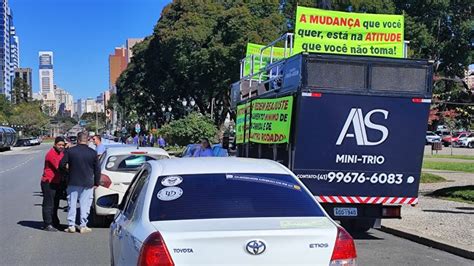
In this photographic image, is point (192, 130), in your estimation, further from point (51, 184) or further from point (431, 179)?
point (51, 184)

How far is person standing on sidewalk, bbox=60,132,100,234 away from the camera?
10398 mm

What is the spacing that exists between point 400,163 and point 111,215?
5560 mm

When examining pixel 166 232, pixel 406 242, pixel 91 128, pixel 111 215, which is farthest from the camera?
pixel 91 128

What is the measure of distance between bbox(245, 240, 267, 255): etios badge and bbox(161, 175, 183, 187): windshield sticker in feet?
3.32

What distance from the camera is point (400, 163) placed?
32.8 feet

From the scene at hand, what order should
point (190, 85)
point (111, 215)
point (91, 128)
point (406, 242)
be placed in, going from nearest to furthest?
1. point (406, 242)
2. point (111, 215)
3. point (190, 85)
4. point (91, 128)

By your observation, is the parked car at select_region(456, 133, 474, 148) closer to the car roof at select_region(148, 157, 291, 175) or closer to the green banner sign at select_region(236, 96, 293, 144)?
the green banner sign at select_region(236, 96, 293, 144)

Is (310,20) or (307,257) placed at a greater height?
(310,20)

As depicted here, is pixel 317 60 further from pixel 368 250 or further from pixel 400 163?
pixel 368 250

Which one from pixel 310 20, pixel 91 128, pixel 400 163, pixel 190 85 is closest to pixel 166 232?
pixel 400 163

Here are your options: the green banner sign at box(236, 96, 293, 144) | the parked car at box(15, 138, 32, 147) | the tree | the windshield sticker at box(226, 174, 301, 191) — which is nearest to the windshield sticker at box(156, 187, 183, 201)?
the windshield sticker at box(226, 174, 301, 191)

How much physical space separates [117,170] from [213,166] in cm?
685

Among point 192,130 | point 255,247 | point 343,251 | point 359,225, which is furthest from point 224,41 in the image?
point 255,247

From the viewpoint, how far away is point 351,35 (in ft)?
38.9
